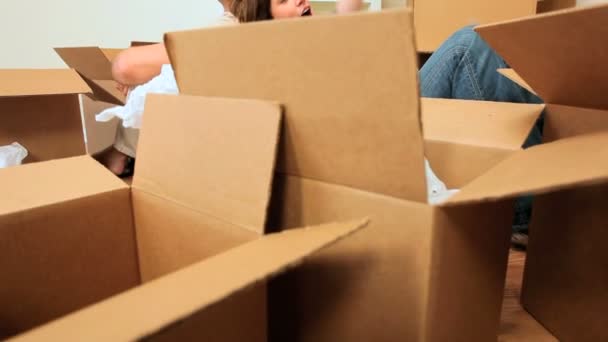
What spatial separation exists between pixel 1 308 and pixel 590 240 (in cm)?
77

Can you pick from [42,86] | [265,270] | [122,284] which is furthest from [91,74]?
[265,270]

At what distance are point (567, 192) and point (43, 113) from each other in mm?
1232

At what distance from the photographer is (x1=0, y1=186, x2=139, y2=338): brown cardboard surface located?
0.51 metres

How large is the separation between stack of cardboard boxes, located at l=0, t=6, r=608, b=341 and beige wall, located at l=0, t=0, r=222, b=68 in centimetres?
137

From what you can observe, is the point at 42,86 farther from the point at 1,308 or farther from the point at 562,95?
the point at 562,95

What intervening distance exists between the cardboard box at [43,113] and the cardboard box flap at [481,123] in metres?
0.88

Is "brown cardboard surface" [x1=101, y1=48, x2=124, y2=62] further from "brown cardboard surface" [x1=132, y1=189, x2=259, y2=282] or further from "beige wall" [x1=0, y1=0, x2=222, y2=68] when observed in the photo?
"brown cardboard surface" [x1=132, y1=189, x2=259, y2=282]

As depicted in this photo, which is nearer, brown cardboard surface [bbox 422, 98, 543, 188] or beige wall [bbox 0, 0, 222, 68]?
brown cardboard surface [bbox 422, 98, 543, 188]

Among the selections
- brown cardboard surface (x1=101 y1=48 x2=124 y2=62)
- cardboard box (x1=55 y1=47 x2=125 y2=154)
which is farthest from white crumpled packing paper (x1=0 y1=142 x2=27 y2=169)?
brown cardboard surface (x1=101 y1=48 x2=124 y2=62)

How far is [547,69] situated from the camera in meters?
0.54

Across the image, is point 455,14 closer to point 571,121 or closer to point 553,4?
point 553,4

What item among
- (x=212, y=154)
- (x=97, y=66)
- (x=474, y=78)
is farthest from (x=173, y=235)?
(x=97, y=66)

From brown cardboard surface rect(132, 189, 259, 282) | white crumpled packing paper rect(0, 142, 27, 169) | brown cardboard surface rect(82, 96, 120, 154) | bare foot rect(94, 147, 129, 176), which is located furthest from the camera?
brown cardboard surface rect(82, 96, 120, 154)

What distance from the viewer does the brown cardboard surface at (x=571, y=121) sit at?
546mm
